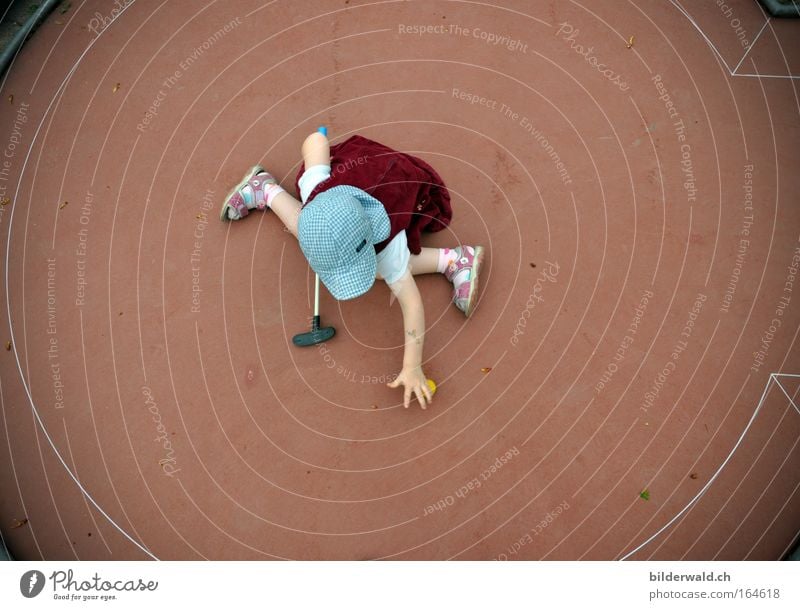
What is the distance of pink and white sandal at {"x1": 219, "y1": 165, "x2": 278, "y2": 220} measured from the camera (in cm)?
279

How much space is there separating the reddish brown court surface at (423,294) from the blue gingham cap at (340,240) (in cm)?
71

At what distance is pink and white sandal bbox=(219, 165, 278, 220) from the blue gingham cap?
743mm

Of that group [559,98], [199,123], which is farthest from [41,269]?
[559,98]

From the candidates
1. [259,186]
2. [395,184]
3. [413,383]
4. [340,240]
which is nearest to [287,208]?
[259,186]

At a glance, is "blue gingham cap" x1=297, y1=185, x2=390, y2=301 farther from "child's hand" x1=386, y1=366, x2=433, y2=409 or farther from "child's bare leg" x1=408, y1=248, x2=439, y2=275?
"child's hand" x1=386, y1=366, x2=433, y2=409

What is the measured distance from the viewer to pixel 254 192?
2.80m

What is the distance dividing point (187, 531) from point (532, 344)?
5.46 feet

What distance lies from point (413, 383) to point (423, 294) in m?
0.42

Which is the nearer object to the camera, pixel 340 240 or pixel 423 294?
pixel 340 240

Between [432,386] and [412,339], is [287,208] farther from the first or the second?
[432,386]

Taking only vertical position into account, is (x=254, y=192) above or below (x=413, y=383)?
above

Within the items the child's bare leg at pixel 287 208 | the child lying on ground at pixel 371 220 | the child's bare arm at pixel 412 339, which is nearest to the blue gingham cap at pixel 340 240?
the child lying on ground at pixel 371 220

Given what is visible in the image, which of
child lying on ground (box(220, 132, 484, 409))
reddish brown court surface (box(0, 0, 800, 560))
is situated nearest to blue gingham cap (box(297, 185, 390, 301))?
child lying on ground (box(220, 132, 484, 409))

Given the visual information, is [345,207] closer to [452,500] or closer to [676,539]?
[452,500]
